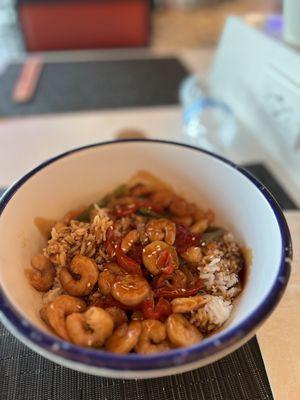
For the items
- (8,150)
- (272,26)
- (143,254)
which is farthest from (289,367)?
(272,26)

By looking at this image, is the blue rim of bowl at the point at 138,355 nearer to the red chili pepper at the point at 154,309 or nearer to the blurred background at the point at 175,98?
the red chili pepper at the point at 154,309

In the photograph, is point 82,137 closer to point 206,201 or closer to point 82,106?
point 82,106

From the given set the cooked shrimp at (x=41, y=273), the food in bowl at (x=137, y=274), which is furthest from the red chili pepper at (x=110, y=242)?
the cooked shrimp at (x=41, y=273)

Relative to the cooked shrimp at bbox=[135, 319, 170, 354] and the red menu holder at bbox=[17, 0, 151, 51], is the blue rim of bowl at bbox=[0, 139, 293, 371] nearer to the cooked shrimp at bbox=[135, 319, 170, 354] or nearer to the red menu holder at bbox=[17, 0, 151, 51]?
the cooked shrimp at bbox=[135, 319, 170, 354]

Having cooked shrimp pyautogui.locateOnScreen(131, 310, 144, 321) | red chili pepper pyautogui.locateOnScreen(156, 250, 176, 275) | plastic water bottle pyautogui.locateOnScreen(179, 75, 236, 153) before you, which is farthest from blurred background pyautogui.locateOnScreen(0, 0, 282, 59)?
cooked shrimp pyautogui.locateOnScreen(131, 310, 144, 321)

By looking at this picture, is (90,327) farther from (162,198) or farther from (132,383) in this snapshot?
(162,198)
